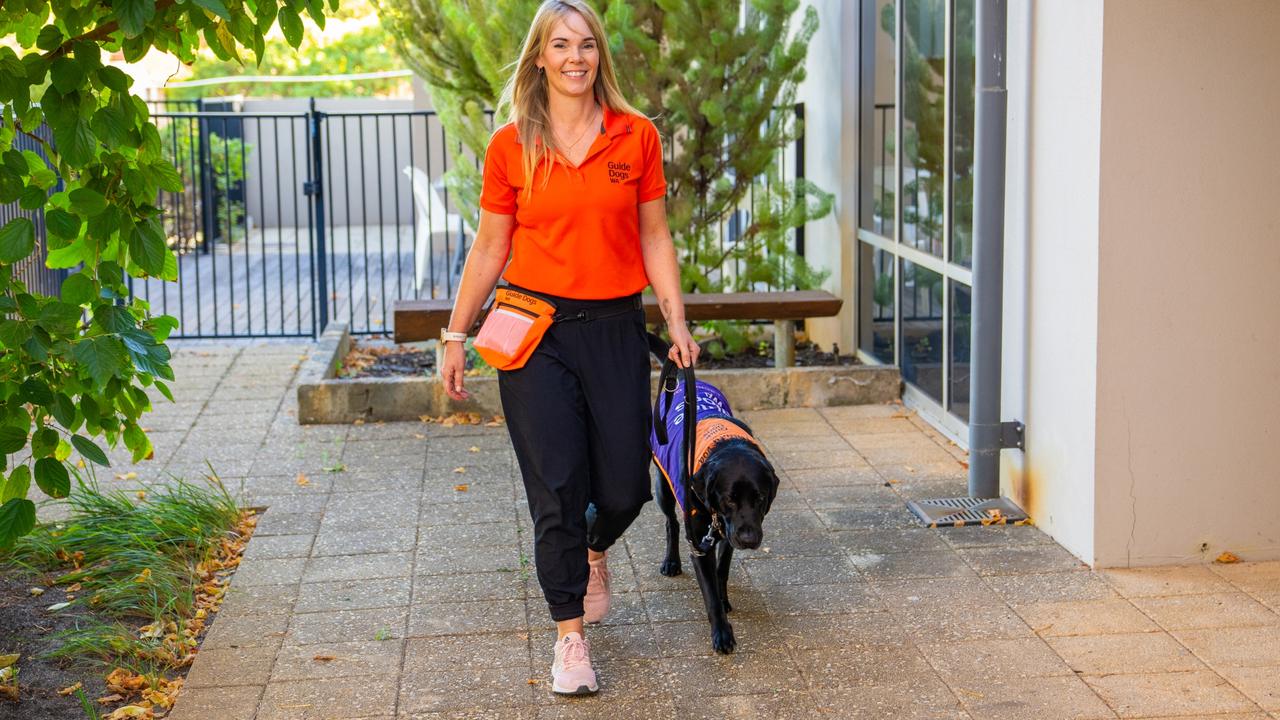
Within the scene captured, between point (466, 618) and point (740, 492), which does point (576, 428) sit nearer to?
point (740, 492)

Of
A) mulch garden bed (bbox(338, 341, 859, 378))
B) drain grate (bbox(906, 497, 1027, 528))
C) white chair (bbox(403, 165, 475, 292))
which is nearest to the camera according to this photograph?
drain grate (bbox(906, 497, 1027, 528))

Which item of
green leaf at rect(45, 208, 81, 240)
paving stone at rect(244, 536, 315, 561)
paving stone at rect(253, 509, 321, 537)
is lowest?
paving stone at rect(244, 536, 315, 561)

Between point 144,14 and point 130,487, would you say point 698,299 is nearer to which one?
point 130,487

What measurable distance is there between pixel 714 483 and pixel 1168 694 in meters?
1.45

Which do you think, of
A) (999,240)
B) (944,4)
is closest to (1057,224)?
(999,240)

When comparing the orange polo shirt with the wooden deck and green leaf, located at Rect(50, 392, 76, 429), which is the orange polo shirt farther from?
the wooden deck

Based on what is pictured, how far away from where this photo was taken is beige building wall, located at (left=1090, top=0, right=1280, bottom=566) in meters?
5.02

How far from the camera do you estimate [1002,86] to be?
5.83 metres

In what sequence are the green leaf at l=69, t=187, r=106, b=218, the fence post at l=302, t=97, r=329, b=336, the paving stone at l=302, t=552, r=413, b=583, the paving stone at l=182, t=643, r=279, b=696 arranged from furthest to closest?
the fence post at l=302, t=97, r=329, b=336 → the paving stone at l=302, t=552, r=413, b=583 → the paving stone at l=182, t=643, r=279, b=696 → the green leaf at l=69, t=187, r=106, b=218

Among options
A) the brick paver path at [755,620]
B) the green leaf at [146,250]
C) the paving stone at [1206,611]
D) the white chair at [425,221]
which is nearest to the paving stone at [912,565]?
the brick paver path at [755,620]

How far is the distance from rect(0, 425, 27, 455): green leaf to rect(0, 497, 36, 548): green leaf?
0.14 meters

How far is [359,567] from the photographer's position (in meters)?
5.49

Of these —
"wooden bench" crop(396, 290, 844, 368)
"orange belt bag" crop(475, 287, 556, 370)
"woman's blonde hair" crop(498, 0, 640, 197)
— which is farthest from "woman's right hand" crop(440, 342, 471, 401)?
"wooden bench" crop(396, 290, 844, 368)

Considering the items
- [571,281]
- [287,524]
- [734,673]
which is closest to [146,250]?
[571,281]
